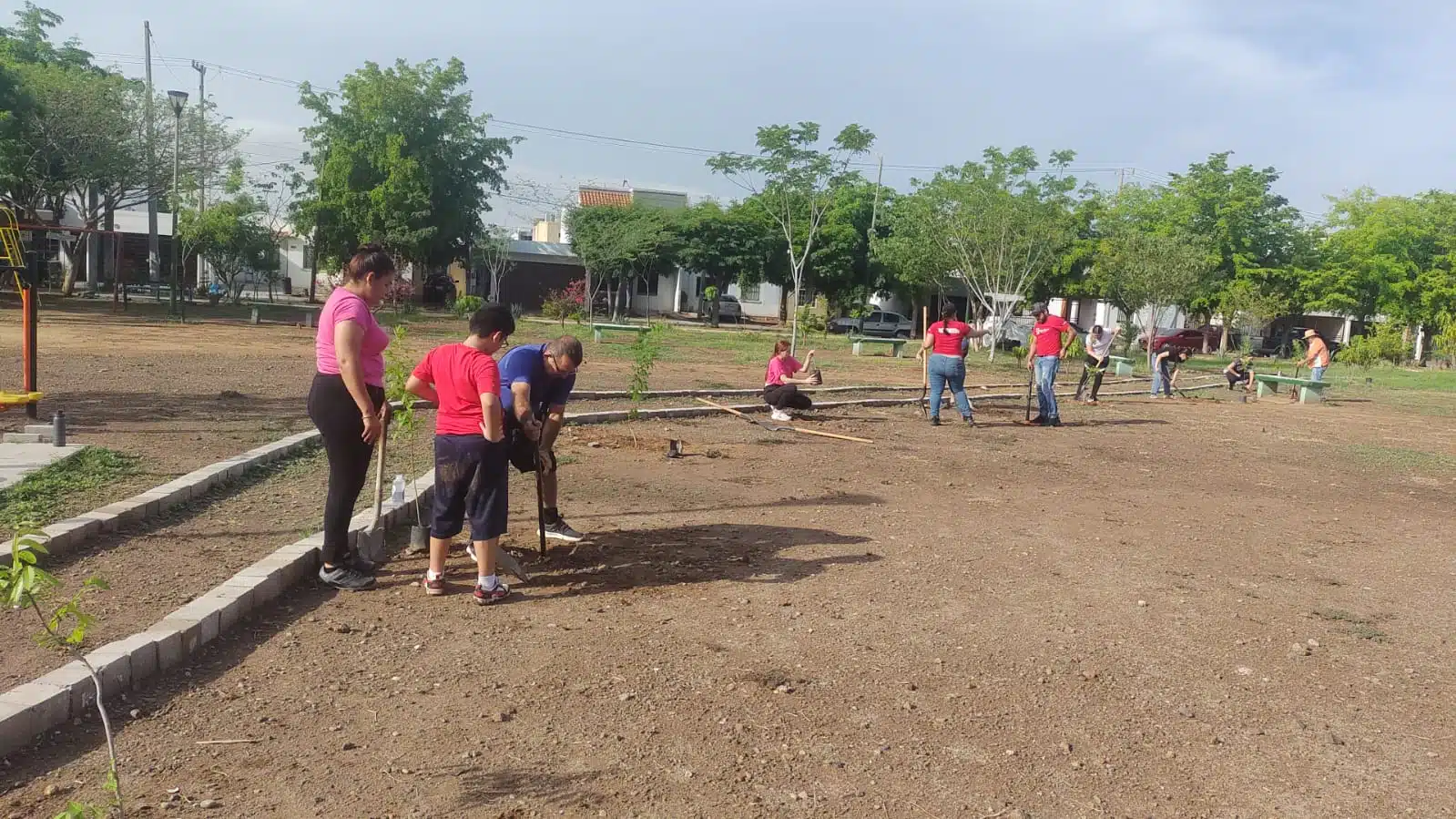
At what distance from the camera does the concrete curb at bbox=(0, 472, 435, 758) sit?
341 centimetres

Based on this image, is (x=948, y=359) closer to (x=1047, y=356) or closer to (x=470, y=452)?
(x=1047, y=356)

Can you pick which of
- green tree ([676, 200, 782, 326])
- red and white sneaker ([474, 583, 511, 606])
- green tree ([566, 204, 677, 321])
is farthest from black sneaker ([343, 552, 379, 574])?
green tree ([676, 200, 782, 326])

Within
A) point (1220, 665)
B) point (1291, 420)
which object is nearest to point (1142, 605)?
point (1220, 665)

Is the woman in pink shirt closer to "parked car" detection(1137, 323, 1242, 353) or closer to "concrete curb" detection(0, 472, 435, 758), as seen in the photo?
"concrete curb" detection(0, 472, 435, 758)

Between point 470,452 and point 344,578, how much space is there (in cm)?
95

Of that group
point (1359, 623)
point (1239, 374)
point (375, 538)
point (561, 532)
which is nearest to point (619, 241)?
point (1239, 374)

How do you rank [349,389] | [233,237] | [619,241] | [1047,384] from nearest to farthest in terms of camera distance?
[349,389] < [1047,384] < [233,237] < [619,241]

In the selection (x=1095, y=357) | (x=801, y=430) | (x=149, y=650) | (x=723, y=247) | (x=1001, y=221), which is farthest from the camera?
(x=723, y=247)

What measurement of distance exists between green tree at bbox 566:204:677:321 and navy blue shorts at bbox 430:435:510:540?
38.9 m

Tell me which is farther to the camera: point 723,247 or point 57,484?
point 723,247

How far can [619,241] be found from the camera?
45.3 metres

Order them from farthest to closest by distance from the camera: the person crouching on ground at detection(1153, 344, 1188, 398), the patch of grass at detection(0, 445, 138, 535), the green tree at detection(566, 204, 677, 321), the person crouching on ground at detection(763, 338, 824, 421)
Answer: the green tree at detection(566, 204, 677, 321) < the person crouching on ground at detection(1153, 344, 1188, 398) < the person crouching on ground at detection(763, 338, 824, 421) < the patch of grass at detection(0, 445, 138, 535)

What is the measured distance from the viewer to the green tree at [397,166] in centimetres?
3975

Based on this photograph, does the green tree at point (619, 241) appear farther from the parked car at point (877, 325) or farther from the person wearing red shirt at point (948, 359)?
the person wearing red shirt at point (948, 359)
